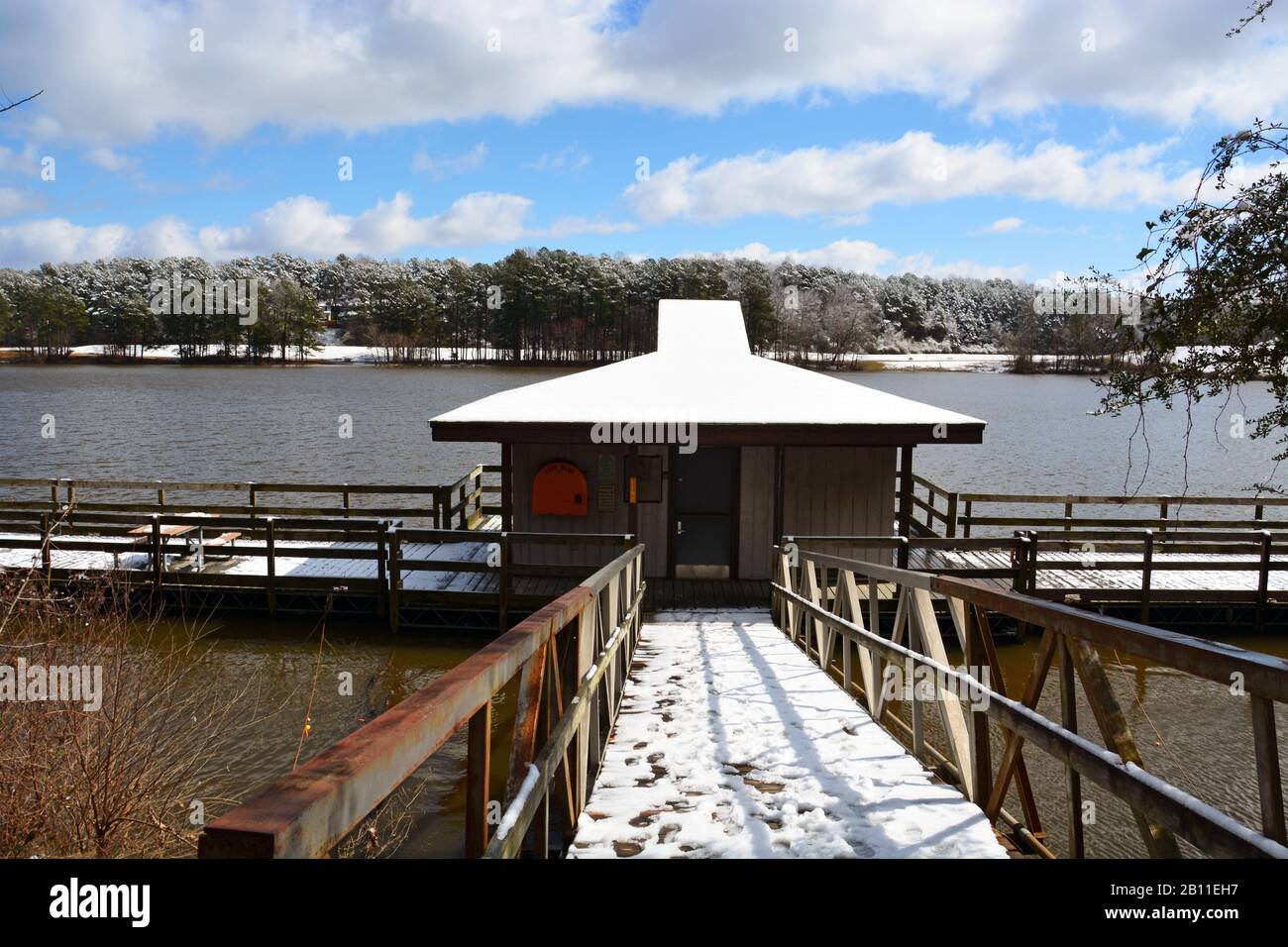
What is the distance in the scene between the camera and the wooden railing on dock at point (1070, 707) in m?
2.13

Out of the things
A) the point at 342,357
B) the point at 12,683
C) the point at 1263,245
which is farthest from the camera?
the point at 342,357

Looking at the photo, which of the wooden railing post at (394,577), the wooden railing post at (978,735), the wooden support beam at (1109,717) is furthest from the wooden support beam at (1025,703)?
the wooden railing post at (394,577)

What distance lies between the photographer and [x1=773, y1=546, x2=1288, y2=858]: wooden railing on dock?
84.0 inches

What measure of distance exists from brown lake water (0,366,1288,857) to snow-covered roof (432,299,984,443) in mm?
2963

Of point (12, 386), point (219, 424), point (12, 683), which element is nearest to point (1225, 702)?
point (12, 683)

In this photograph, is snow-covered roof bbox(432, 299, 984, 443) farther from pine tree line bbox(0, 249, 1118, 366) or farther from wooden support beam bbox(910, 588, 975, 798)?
pine tree line bbox(0, 249, 1118, 366)

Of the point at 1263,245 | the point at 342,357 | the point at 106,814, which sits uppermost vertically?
the point at 342,357

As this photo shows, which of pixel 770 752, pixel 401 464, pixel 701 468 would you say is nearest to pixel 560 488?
pixel 701 468

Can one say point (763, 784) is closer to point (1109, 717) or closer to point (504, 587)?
point (1109, 717)

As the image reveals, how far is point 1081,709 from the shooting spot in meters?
10.5

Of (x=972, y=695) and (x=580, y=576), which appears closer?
(x=972, y=695)

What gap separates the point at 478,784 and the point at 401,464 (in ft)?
94.4
